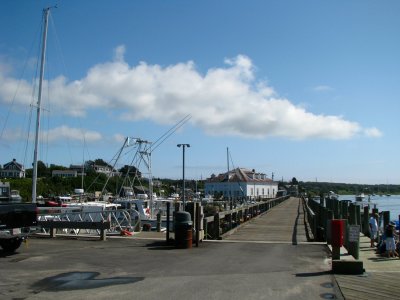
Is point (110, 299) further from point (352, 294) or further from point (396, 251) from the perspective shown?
point (396, 251)

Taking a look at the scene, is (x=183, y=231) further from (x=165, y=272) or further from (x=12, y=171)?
(x=12, y=171)

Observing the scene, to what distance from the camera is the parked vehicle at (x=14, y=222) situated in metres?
13.9

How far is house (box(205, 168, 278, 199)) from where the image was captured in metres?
123

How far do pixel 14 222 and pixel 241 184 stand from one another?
363 ft

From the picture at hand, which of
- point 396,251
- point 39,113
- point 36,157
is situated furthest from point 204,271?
point 39,113

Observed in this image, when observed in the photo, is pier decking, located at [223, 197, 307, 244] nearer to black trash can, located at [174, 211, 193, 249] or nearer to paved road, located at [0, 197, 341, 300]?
paved road, located at [0, 197, 341, 300]

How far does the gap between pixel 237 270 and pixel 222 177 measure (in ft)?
396

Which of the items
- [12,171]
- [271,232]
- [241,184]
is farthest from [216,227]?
[12,171]

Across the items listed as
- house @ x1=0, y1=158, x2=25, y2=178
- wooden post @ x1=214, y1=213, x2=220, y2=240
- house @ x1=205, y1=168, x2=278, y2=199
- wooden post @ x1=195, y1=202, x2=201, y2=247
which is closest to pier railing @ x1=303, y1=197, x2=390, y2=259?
wooden post @ x1=214, y1=213, x2=220, y2=240

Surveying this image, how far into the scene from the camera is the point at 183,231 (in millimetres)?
16203

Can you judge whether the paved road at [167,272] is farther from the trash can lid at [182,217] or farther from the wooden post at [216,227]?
the wooden post at [216,227]

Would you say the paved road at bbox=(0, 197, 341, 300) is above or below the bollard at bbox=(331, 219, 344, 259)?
below

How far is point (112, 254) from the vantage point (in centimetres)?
1447

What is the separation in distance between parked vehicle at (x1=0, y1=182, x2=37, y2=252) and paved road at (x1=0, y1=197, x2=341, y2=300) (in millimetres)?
509
